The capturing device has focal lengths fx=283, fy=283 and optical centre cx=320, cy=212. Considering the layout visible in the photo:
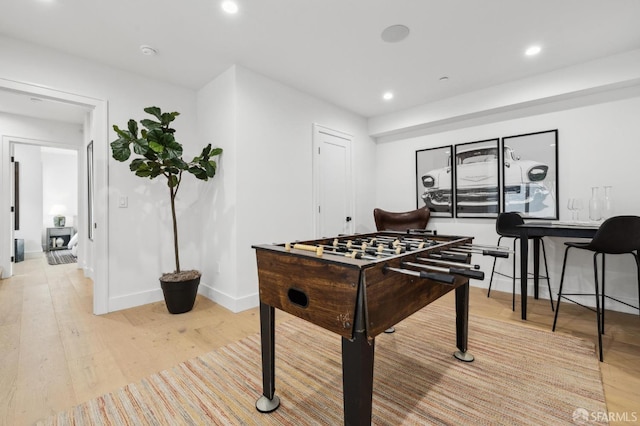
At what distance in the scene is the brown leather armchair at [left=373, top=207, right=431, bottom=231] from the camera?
4.16 meters

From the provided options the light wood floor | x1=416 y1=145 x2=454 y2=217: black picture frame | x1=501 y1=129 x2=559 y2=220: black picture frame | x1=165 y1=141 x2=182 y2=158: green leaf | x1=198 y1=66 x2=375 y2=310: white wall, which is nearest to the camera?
the light wood floor

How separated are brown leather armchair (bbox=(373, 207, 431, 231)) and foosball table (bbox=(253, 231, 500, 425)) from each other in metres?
2.44

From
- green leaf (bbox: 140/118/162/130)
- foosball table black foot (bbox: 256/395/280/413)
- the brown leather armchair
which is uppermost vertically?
green leaf (bbox: 140/118/162/130)

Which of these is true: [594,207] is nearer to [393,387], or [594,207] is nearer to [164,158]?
[393,387]

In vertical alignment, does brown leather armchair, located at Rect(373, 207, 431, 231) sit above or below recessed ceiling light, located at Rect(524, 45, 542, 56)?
below

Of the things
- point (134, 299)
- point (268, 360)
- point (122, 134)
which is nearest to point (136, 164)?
point (122, 134)

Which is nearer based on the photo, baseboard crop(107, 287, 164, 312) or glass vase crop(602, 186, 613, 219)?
glass vase crop(602, 186, 613, 219)

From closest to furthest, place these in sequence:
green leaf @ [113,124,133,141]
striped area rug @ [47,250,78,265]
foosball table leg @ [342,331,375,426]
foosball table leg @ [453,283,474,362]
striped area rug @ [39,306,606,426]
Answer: foosball table leg @ [342,331,375,426] → striped area rug @ [39,306,606,426] → foosball table leg @ [453,283,474,362] → green leaf @ [113,124,133,141] → striped area rug @ [47,250,78,265]

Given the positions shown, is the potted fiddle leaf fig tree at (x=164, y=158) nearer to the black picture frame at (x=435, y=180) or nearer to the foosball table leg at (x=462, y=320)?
the foosball table leg at (x=462, y=320)

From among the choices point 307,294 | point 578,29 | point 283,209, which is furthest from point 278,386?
point 578,29

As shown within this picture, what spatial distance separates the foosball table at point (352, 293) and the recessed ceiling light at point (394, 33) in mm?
→ 1910

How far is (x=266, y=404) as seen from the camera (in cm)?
154

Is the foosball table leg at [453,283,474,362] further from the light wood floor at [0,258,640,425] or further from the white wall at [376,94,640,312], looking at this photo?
the white wall at [376,94,640,312]

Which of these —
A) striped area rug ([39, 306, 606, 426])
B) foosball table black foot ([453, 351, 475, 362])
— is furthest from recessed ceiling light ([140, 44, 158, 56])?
foosball table black foot ([453, 351, 475, 362])
